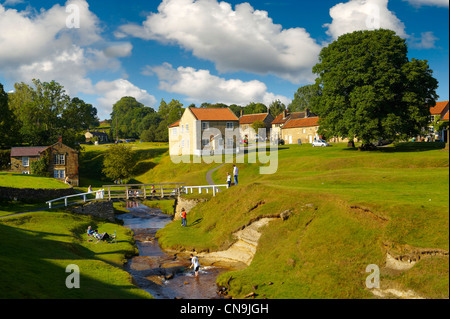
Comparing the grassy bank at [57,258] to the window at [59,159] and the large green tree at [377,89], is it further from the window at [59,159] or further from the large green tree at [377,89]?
the large green tree at [377,89]

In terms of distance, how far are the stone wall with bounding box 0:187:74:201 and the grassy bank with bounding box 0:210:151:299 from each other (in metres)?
5.98

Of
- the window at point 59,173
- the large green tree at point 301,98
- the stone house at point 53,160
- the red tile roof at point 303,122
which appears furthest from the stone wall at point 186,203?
the large green tree at point 301,98

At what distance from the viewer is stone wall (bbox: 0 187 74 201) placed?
1497 inches

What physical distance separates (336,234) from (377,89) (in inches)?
1389

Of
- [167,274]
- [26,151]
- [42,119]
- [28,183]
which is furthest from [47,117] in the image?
[167,274]

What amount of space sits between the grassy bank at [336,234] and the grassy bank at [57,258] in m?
6.22

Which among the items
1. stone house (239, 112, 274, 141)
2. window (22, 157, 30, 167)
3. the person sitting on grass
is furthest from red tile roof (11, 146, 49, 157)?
stone house (239, 112, 274, 141)

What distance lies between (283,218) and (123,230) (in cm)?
1950

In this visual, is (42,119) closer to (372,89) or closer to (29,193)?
(29,193)

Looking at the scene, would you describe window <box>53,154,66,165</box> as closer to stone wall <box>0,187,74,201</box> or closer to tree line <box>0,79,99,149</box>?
tree line <box>0,79,99,149</box>

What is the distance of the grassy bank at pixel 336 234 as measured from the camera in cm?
1844

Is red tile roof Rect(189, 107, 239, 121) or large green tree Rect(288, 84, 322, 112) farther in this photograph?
large green tree Rect(288, 84, 322, 112)
